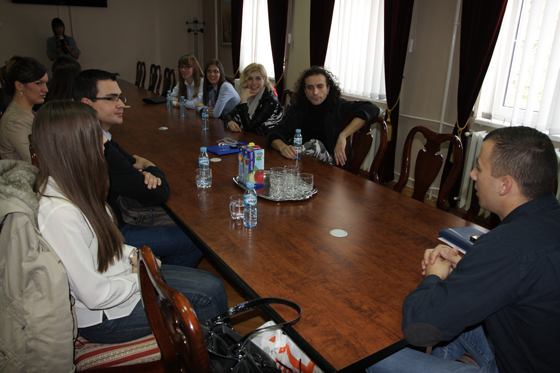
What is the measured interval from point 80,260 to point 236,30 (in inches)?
268

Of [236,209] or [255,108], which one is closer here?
[236,209]

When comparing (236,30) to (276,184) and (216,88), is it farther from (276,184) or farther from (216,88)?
(276,184)

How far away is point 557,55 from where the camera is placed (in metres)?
2.71

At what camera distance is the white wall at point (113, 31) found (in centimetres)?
731

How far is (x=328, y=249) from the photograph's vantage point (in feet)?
4.69

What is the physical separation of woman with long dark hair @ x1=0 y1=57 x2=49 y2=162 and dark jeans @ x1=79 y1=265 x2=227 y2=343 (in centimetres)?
161

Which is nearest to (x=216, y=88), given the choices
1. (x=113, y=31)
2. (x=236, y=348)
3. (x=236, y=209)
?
(x=236, y=209)

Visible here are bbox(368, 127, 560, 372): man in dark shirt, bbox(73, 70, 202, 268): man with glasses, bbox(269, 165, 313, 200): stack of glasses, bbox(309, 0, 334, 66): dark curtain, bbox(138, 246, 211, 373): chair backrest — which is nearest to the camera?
bbox(138, 246, 211, 373): chair backrest

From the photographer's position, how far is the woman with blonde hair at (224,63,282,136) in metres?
3.52

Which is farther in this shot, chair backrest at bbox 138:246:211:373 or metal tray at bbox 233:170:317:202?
metal tray at bbox 233:170:317:202

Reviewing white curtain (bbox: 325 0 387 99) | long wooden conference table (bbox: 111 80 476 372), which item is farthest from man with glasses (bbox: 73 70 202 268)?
white curtain (bbox: 325 0 387 99)

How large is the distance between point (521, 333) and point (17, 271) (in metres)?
1.38

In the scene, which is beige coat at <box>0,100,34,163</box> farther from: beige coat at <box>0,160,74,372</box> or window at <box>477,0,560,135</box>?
window at <box>477,0,560,135</box>

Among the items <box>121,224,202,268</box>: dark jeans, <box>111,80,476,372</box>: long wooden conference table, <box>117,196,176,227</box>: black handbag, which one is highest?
<box>111,80,476,372</box>: long wooden conference table
